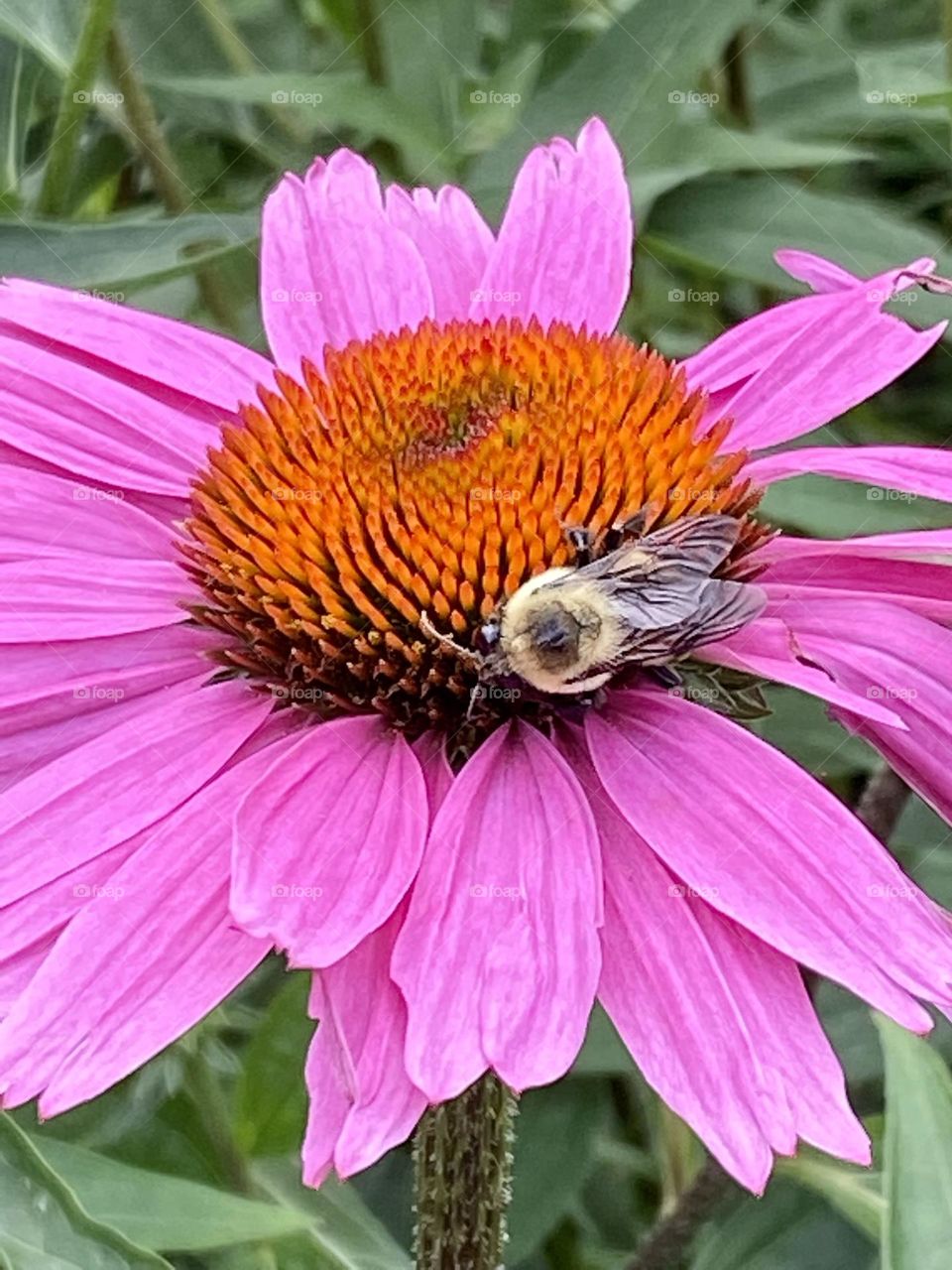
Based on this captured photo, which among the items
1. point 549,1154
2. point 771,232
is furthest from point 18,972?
point 771,232

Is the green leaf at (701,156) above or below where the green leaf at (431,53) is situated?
below

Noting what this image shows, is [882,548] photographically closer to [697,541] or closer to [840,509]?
[697,541]

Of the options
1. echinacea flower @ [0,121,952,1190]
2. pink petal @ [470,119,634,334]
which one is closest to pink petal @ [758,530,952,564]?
echinacea flower @ [0,121,952,1190]

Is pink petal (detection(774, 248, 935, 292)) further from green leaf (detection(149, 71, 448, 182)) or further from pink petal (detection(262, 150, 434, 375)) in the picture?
green leaf (detection(149, 71, 448, 182))

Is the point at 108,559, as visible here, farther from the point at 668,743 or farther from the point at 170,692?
the point at 668,743

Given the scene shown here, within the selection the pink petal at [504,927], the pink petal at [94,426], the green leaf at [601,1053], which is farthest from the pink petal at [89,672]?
the green leaf at [601,1053]

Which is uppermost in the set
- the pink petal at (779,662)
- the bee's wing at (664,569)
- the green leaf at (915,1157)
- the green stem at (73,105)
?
the green stem at (73,105)

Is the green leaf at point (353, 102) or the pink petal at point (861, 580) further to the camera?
the green leaf at point (353, 102)

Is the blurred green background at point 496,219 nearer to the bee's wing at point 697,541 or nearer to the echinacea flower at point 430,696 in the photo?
the echinacea flower at point 430,696
